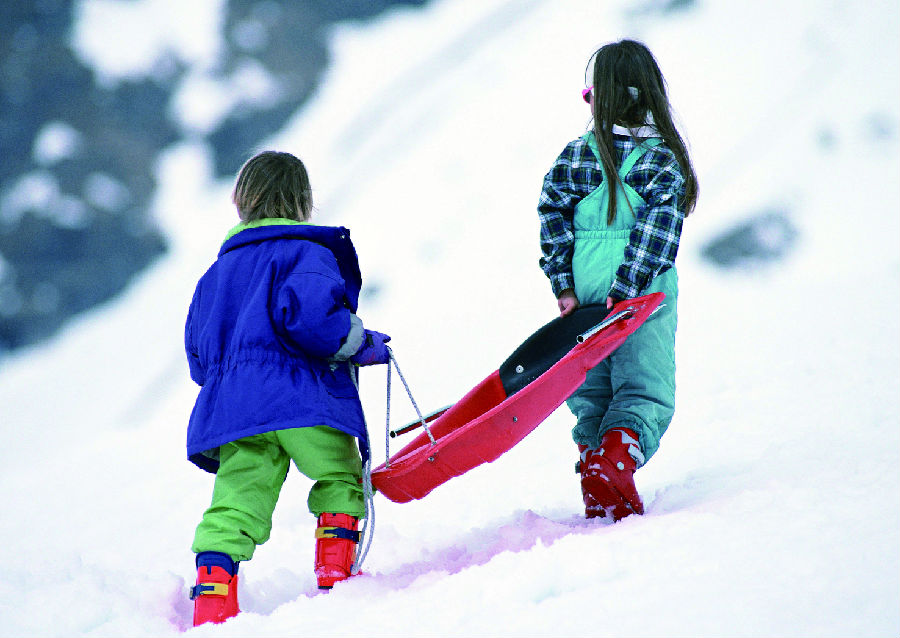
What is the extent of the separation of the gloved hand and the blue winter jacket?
0.03 meters

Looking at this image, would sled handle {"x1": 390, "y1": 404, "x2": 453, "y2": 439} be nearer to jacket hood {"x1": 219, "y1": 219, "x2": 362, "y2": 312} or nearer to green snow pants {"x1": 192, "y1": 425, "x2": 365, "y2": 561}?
green snow pants {"x1": 192, "y1": 425, "x2": 365, "y2": 561}

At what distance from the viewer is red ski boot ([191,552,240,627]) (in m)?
1.62

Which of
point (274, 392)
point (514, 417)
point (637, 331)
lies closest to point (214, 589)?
point (274, 392)

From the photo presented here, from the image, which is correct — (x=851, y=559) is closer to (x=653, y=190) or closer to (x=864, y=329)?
(x=653, y=190)

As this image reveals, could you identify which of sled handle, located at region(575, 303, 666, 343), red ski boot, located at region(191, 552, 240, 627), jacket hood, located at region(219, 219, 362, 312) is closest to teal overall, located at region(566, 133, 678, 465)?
sled handle, located at region(575, 303, 666, 343)

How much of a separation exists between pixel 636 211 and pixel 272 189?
75cm

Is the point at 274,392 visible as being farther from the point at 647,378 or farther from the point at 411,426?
the point at 647,378

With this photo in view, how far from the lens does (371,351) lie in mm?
1877

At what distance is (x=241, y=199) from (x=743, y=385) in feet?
5.90

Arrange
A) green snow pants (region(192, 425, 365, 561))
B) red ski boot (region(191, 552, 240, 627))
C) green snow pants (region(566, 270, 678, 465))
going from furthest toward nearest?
green snow pants (region(566, 270, 678, 465)) < green snow pants (region(192, 425, 365, 561)) < red ski boot (region(191, 552, 240, 627))

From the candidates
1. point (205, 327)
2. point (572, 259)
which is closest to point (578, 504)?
point (572, 259)

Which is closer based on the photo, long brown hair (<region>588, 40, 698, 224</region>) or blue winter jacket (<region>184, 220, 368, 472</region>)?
blue winter jacket (<region>184, 220, 368, 472</region>)

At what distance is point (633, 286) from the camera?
1.82 meters

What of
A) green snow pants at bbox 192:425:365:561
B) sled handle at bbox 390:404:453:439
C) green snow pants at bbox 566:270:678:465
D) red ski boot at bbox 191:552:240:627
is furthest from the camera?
sled handle at bbox 390:404:453:439
